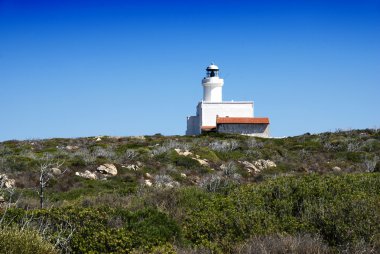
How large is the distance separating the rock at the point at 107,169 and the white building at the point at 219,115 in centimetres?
2497

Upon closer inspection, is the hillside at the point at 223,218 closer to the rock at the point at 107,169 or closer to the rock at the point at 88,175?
the rock at the point at 88,175

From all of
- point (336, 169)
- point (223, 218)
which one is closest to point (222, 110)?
point (336, 169)

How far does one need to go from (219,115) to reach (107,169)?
2910 cm

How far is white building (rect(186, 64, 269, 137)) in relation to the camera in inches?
1863

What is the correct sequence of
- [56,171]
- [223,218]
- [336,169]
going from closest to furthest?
[223,218] < [56,171] < [336,169]

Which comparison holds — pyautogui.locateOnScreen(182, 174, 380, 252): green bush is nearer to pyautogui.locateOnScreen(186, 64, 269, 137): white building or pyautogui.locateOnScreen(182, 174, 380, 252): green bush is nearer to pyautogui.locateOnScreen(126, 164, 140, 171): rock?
pyautogui.locateOnScreen(126, 164, 140, 171): rock

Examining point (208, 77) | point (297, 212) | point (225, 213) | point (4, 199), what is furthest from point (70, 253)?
point (208, 77)

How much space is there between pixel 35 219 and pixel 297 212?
509 centimetres

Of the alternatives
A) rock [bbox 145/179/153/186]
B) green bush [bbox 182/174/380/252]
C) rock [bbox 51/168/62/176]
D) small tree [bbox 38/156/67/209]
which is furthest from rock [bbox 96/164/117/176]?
green bush [bbox 182/174/380/252]

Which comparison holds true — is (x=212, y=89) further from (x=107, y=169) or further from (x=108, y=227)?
(x=108, y=227)

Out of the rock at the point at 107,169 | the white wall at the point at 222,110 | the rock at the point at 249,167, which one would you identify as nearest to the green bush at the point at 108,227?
the rock at the point at 107,169


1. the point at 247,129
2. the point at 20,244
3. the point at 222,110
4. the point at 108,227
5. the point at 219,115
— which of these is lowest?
the point at 108,227

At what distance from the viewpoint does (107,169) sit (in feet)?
73.4

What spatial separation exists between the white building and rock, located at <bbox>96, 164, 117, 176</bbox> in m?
25.0
